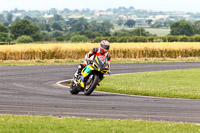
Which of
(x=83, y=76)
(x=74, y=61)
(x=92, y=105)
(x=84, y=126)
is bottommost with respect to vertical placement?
(x=74, y=61)

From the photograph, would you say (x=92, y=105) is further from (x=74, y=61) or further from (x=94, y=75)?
(x=74, y=61)

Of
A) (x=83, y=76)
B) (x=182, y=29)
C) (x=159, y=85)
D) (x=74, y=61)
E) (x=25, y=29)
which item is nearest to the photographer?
(x=83, y=76)

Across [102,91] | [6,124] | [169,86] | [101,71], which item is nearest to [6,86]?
[102,91]

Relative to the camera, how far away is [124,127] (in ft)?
33.8

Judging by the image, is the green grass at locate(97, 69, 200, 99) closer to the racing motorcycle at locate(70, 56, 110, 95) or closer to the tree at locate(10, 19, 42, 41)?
the racing motorcycle at locate(70, 56, 110, 95)

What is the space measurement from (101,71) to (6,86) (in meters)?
5.59

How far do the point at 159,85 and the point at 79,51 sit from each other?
76.8ft

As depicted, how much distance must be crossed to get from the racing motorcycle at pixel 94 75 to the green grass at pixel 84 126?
17.4ft

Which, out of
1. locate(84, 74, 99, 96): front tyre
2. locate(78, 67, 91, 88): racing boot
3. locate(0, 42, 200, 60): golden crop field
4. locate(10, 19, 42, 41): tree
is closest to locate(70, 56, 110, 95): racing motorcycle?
locate(84, 74, 99, 96): front tyre

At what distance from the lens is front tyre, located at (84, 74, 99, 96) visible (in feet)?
55.1

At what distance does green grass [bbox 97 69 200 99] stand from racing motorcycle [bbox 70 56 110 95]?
80.5 inches

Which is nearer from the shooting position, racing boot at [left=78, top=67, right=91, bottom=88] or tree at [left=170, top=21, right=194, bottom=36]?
racing boot at [left=78, top=67, right=91, bottom=88]

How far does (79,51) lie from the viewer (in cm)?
4425

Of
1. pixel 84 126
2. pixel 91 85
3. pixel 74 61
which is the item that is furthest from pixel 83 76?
pixel 74 61
